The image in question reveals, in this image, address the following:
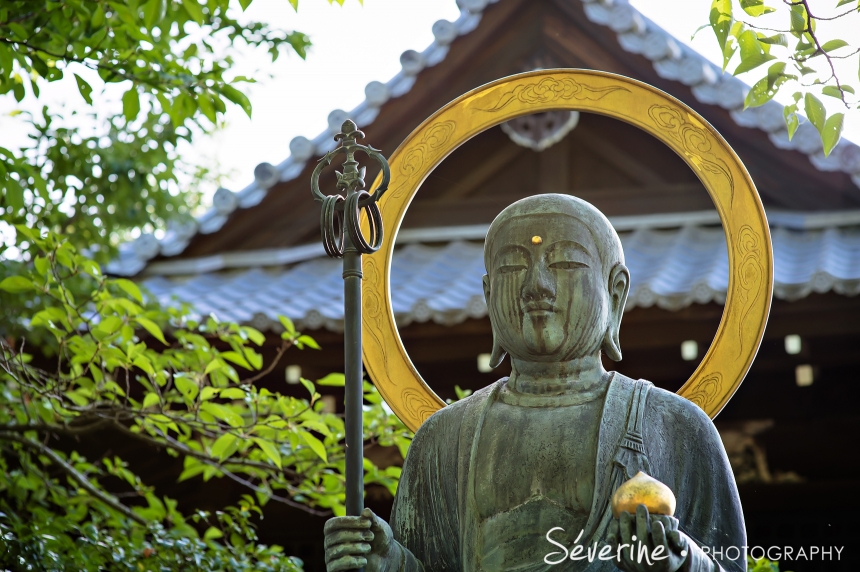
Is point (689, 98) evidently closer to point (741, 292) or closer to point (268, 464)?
point (268, 464)

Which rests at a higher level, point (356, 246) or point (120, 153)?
point (120, 153)

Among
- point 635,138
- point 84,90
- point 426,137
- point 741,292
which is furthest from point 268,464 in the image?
point 635,138

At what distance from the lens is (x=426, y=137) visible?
4.17 metres

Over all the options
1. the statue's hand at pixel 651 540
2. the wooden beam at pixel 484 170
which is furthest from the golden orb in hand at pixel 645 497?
the wooden beam at pixel 484 170

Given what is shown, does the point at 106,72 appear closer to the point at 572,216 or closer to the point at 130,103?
the point at 130,103

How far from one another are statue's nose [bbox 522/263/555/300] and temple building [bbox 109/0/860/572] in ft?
10.4

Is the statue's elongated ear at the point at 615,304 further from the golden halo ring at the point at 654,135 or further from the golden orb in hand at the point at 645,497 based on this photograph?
the golden orb in hand at the point at 645,497

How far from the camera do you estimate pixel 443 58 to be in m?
8.48

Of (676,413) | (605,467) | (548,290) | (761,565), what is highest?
(548,290)

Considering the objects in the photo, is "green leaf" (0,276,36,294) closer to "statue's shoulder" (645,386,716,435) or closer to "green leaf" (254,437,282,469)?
"green leaf" (254,437,282,469)

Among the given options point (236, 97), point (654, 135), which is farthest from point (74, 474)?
point (654, 135)

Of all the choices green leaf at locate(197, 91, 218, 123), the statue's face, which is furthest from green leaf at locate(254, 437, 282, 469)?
the statue's face

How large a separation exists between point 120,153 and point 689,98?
3661 millimetres

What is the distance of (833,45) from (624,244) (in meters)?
4.10
